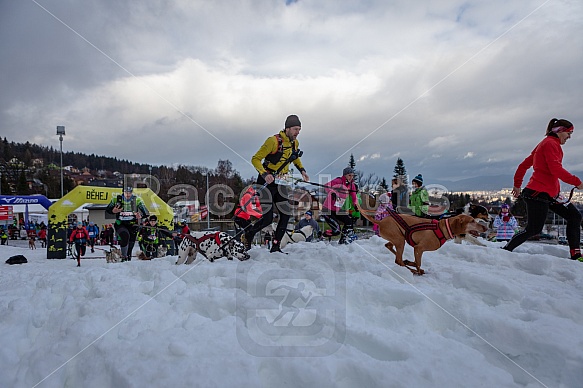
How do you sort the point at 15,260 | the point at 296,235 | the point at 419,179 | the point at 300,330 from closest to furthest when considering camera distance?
the point at 300,330
the point at 296,235
the point at 419,179
the point at 15,260

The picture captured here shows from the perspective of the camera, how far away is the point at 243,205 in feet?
19.6

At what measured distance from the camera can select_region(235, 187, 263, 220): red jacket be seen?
5664 millimetres

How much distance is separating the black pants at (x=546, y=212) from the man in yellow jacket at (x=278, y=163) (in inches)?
142

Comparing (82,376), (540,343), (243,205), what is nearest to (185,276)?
(82,376)

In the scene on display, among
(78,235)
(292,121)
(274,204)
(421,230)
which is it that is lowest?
(78,235)

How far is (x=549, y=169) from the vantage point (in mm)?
4281

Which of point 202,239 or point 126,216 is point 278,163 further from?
point 126,216

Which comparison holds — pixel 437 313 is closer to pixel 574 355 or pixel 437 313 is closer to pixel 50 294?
pixel 574 355

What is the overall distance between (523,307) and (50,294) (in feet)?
14.6

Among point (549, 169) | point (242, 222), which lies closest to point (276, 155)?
point (242, 222)

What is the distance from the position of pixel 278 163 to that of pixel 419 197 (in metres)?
5.36

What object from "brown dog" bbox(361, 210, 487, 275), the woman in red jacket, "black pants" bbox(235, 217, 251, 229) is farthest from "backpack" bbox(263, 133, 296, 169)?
the woman in red jacket

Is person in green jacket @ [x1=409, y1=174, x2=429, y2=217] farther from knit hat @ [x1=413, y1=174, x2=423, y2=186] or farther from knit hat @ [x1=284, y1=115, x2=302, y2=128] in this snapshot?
knit hat @ [x1=284, y1=115, x2=302, y2=128]

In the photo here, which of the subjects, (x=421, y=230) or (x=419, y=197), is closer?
(x=421, y=230)
